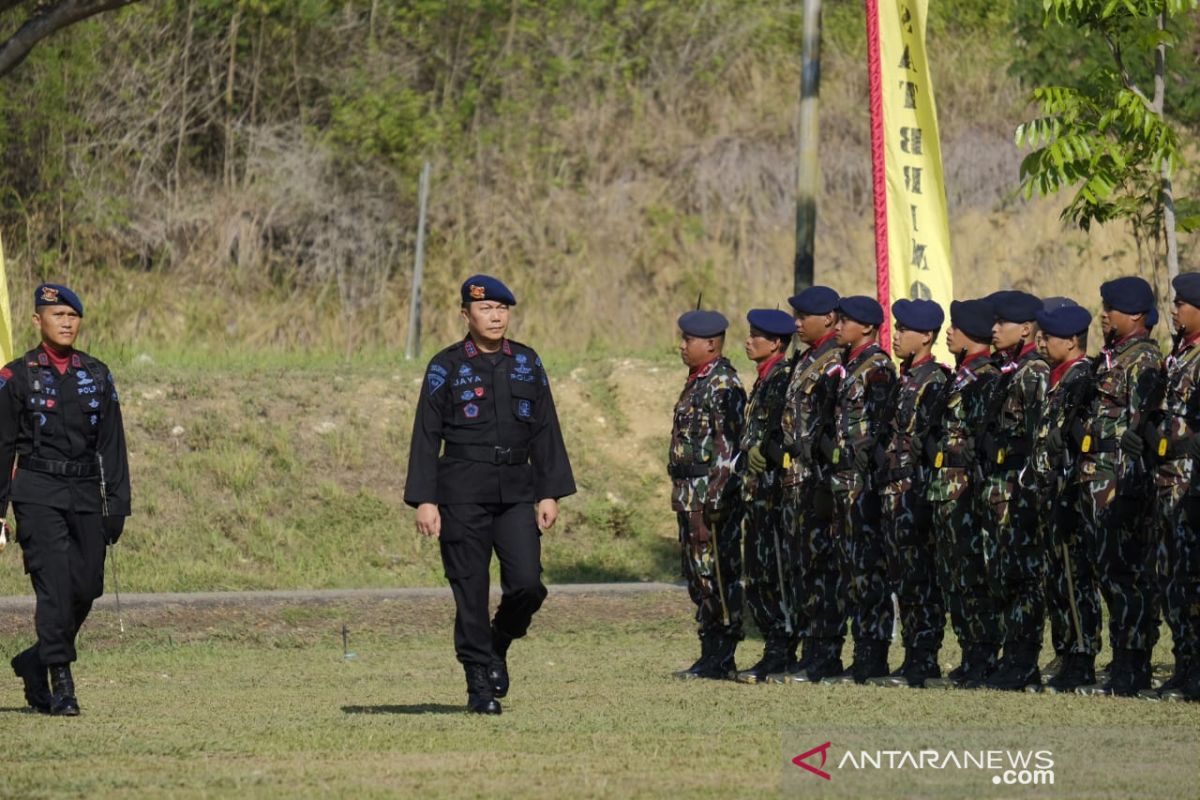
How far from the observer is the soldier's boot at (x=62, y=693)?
34.8ft

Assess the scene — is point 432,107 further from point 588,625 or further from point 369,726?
point 369,726

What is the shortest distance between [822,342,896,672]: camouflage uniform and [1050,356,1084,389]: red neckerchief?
3.34ft

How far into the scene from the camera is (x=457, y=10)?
93.9 feet

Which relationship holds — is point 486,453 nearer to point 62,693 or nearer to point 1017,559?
point 62,693

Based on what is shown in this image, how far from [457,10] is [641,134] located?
311 centimetres

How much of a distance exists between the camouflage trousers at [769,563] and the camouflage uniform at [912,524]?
2.14ft

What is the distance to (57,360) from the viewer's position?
10914 millimetres

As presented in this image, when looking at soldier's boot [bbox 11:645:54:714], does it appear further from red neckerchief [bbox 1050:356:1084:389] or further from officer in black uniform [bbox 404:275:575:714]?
red neckerchief [bbox 1050:356:1084:389]

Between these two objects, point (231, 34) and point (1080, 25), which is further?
point (231, 34)

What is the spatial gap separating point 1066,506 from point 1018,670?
0.95m

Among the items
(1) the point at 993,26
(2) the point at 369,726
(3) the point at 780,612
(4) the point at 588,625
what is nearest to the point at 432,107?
(1) the point at 993,26

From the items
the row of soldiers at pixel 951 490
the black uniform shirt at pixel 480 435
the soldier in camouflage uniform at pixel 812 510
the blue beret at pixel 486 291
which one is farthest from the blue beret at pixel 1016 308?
the blue beret at pixel 486 291

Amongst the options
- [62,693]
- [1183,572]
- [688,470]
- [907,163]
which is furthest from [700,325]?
[62,693]

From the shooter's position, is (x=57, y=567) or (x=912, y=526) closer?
(x=57, y=567)
